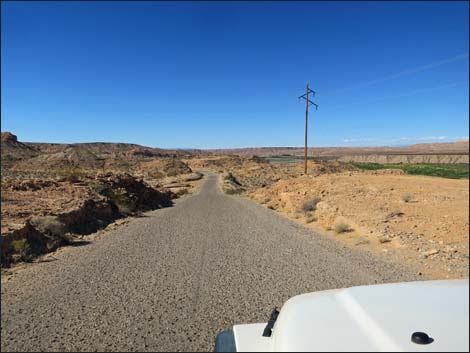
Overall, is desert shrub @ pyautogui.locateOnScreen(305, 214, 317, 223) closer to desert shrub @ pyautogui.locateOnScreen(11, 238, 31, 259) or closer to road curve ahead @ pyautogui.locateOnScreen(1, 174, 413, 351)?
road curve ahead @ pyautogui.locateOnScreen(1, 174, 413, 351)

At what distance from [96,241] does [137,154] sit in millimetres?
140670

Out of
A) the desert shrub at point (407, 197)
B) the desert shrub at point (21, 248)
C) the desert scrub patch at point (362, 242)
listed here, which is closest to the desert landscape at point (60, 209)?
the desert shrub at point (21, 248)

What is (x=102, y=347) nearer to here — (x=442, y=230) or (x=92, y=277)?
(x=92, y=277)

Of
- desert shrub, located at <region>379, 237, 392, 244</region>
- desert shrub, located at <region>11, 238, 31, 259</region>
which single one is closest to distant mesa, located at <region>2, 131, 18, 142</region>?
desert shrub, located at <region>11, 238, 31, 259</region>

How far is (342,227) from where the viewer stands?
10414 millimetres

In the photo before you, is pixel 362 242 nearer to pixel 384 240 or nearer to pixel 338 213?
pixel 384 240

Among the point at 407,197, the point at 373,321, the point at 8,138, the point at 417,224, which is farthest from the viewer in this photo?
the point at 8,138

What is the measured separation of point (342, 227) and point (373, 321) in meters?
8.93

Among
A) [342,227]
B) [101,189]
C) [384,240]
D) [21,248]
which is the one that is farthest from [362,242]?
[101,189]

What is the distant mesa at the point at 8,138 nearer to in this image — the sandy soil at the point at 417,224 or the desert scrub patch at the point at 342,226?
the desert scrub patch at the point at 342,226

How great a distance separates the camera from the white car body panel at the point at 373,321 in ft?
5.46

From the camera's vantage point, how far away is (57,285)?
5.78m

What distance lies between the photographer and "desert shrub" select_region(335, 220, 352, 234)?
10.2 m

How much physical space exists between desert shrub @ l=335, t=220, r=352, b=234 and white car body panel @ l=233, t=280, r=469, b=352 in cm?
819
